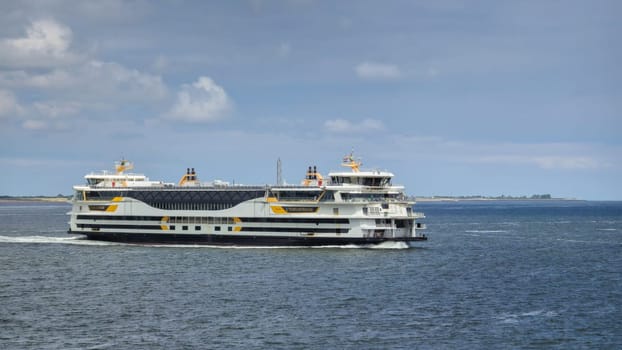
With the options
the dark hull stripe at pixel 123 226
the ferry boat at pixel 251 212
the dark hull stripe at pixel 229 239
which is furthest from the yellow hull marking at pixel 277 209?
the dark hull stripe at pixel 123 226

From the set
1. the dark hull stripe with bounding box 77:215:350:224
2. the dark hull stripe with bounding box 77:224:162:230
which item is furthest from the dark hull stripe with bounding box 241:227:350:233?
the dark hull stripe with bounding box 77:224:162:230

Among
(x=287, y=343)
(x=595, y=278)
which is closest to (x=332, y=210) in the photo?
(x=595, y=278)

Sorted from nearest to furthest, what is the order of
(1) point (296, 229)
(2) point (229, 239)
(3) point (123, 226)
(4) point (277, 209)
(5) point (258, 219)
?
(1) point (296, 229) < (4) point (277, 209) < (5) point (258, 219) < (2) point (229, 239) < (3) point (123, 226)

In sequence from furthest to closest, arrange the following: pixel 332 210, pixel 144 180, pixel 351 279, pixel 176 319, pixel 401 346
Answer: pixel 144 180
pixel 332 210
pixel 351 279
pixel 176 319
pixel 401 346

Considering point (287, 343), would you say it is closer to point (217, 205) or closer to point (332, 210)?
point (332, 210)

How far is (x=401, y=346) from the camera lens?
129 ft

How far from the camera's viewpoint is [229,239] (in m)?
83.3

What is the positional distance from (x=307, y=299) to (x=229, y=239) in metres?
32.7

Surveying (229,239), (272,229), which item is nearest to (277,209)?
(272,229)

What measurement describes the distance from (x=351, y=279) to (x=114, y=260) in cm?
2497

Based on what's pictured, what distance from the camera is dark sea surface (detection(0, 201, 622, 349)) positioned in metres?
40.9

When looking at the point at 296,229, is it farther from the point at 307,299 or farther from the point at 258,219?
the point at 307,299

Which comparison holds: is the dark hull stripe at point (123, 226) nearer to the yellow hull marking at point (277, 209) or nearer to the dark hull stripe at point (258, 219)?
the dark hull stripe at point (258, 219)

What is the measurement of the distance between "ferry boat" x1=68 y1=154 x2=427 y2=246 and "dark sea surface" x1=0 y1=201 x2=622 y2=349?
2.14 meters
